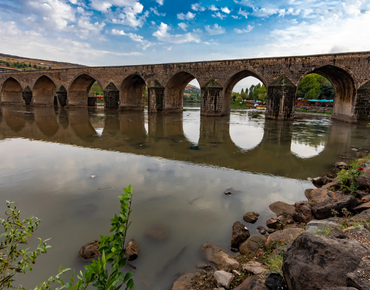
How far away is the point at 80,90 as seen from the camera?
34.4 m

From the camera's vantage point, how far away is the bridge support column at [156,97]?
26.3 metres

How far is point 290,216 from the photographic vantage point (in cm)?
438

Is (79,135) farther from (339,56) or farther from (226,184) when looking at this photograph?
(339,56)

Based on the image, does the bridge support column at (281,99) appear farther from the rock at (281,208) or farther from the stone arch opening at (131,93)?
the rock at (281,208)

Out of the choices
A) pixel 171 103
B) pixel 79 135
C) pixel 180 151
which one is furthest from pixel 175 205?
pixel 171 103

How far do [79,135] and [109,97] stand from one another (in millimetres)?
18459

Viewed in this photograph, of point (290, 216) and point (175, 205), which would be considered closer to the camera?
point (290, 216)

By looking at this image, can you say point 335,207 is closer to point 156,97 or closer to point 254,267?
point 254,267

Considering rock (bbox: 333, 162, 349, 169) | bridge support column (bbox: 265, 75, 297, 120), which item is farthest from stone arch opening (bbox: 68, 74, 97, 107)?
rock (bbox: 333, 162, 349, 169)

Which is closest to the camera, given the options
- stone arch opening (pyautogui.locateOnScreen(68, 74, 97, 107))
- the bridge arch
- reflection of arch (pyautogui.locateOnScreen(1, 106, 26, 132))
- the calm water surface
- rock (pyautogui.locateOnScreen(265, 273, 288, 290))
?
rock (pyautogui.locateOnScreen(265, 273, 288, 290))

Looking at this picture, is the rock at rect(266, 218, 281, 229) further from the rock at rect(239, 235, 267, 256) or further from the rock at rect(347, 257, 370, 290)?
the rock at rect(347, 257, 370, 290)

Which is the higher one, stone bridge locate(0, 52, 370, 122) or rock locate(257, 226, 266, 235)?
stone bridge locate(0, 52, 370, 122)

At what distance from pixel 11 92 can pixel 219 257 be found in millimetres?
48852

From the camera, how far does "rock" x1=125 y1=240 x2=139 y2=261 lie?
3.27m
